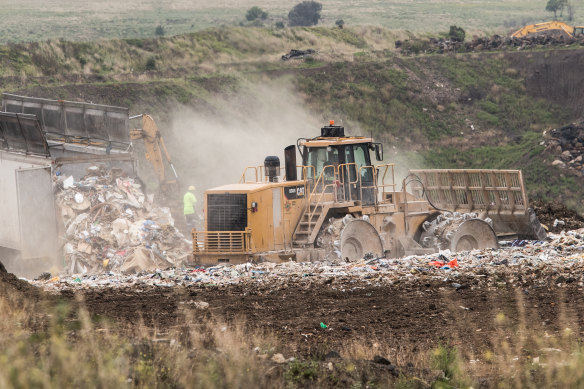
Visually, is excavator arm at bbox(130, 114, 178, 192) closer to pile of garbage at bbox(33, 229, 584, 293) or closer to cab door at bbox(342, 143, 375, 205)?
cab door at bbox(342, 143, 375, 205)

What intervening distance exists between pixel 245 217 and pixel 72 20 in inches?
3092

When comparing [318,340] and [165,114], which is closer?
[318,340]

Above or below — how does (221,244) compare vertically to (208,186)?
below

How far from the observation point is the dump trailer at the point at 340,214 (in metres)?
15.2

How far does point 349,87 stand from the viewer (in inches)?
1873

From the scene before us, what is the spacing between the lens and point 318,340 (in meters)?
9.05

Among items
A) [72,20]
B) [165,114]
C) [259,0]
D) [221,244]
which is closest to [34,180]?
[221,244]

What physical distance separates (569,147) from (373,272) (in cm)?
2499

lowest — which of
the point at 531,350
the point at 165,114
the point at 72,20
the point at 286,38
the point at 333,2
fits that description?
the point at 531,350

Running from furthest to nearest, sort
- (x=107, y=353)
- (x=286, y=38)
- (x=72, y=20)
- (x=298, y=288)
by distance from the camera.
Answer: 1. (x=72, y=20)
2. (x=286, y=38)
3. (x=298, y=288)
4. (x=107, y=353)

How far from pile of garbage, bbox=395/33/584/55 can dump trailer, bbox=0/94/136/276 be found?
37.6 metres

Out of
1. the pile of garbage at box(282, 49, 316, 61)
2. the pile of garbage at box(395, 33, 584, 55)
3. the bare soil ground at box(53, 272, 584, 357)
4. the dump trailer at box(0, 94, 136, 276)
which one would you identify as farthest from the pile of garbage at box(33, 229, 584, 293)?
the pile of garbage at box(395, 33, 584, 55)

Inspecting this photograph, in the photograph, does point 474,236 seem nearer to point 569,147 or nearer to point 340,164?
point 340,164

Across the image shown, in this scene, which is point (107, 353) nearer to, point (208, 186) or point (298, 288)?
point (298, 288)
